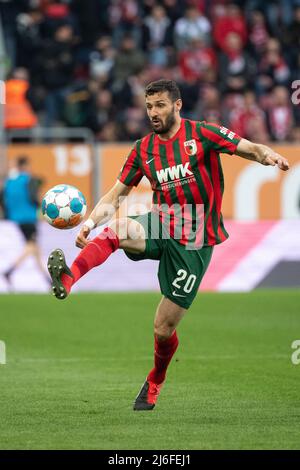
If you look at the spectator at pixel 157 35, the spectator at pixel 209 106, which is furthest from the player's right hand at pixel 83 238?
the spectator at pixel 157 35

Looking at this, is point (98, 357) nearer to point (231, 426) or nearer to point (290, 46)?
point (231, 426)

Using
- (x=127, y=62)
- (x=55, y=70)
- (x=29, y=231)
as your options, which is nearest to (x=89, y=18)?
(x=127, y=62)

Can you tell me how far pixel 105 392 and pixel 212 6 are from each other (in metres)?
15.6

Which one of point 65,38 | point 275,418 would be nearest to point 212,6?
point 65,38

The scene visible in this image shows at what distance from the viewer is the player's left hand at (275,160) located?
755 cm

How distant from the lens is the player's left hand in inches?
297

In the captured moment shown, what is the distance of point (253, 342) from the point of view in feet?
40.9

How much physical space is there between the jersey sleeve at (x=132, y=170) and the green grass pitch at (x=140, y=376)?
1.57 metres

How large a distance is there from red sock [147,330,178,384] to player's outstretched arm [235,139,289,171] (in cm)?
136

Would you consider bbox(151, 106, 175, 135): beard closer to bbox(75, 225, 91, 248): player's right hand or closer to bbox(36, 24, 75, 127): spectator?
bbox(75, 225, 91, 248): player's right hand

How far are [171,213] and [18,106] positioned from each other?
43.3 ft

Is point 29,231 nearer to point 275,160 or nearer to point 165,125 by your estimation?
point 165,125

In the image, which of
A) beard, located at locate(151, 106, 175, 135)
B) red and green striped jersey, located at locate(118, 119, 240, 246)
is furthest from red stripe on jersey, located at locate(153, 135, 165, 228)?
beard, located at locate(151, 106, 175, 135)

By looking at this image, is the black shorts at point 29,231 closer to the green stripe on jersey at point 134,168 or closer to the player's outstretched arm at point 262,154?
the green stripe on jersey at point 134,168
